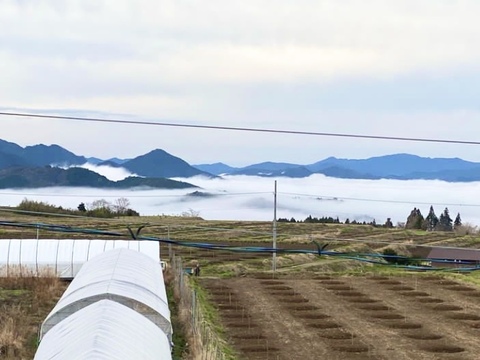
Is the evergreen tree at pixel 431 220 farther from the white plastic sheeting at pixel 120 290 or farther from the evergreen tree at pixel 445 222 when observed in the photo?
the white plastic sheeting at pixel 120 290

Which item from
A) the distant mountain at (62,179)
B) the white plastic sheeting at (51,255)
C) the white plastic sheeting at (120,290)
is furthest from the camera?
the distant mountain at (62,179)

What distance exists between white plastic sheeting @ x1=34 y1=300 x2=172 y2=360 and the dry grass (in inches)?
169

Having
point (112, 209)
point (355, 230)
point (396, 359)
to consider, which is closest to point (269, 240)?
point (355, 230)

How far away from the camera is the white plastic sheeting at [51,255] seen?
2364 centimetres

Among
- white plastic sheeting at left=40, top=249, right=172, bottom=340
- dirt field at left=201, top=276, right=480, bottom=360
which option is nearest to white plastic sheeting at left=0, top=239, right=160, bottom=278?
dirt field at left=201, top=276, right=480, bottom=360

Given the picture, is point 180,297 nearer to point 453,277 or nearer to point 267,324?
point 267,324

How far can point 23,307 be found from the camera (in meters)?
17.8

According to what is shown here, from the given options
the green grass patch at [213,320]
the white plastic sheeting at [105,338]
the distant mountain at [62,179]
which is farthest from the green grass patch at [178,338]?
the distant mountain at [62,179]

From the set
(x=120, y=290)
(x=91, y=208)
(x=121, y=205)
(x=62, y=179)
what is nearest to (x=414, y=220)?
(x=121, y=205)

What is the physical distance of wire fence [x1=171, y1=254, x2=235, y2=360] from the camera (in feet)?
38.5

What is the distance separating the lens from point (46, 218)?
2341 inches

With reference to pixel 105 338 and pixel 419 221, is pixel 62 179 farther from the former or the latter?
pixel 105 338

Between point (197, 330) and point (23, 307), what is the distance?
6.42 metres

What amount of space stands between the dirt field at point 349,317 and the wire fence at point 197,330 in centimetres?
62
